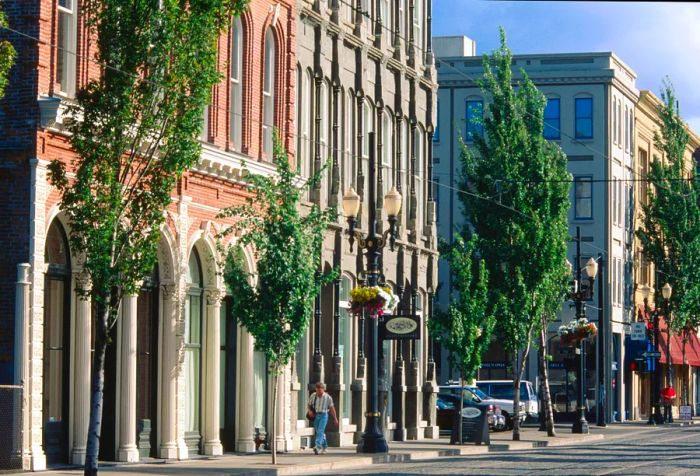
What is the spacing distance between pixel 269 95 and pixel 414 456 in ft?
31.3

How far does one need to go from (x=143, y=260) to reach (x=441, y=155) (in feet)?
170

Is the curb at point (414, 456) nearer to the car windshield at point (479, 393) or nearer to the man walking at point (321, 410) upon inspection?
the man walking at point (321, 410)

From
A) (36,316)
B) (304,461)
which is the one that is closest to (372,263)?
(304,461)

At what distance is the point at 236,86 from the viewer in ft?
123

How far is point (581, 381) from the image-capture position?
57781 millimetres

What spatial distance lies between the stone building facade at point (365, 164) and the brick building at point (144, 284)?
2396 mm

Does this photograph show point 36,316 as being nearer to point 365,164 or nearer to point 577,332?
point 365,164

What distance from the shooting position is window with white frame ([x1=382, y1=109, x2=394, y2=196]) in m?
48.2

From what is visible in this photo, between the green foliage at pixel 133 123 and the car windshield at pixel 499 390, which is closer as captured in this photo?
the green foliage at pixel 133 123

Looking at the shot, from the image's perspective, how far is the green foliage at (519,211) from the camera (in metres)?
50.5

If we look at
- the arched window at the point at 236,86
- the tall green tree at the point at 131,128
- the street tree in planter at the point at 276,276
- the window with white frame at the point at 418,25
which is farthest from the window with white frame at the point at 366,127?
the tall green tree at the point at 131,128

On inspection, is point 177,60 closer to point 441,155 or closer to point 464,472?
point 464,472

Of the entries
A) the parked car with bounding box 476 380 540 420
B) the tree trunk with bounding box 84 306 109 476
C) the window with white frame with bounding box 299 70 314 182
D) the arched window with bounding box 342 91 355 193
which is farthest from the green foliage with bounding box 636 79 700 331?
the tree trunk with bounding box 84 306 109 476

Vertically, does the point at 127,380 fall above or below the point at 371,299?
below
